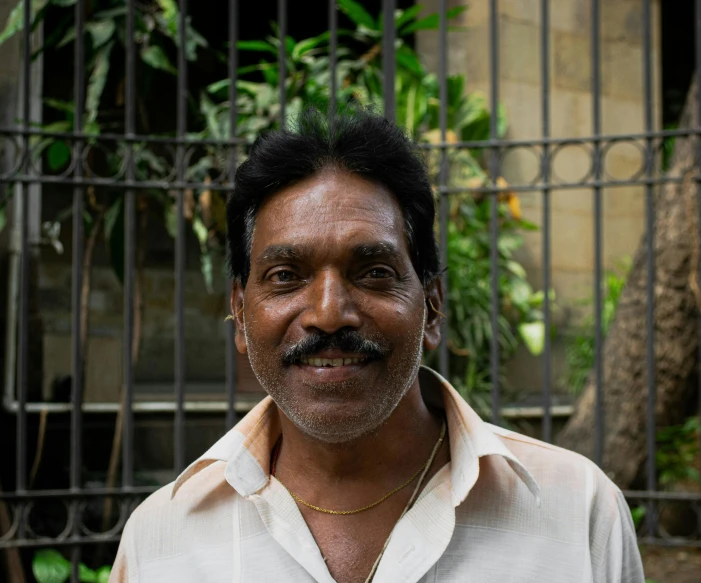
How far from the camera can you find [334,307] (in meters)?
1.62

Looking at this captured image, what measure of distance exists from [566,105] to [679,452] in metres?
2.94

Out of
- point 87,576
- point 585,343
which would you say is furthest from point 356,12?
point 87,576

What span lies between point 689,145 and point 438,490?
141 inches

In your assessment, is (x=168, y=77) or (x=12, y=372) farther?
(x=168, y=77)

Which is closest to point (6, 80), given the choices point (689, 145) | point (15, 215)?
point (15, 215)

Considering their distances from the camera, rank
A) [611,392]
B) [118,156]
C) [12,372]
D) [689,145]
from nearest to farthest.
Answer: [118,156], [689,145], [611,392], [12,372]

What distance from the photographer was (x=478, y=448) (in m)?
1.68

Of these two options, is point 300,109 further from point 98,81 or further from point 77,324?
point 77,324

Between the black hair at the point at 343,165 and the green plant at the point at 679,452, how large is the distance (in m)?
3.69

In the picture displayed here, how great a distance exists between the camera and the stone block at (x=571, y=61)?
696 cm

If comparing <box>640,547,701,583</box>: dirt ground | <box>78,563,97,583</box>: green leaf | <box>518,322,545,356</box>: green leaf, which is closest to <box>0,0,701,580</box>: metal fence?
<box>78,563,97,583</box>: green leaf

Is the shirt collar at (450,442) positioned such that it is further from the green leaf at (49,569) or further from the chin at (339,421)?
the green leaf at (49,569)

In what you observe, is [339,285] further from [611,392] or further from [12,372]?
[12,372]

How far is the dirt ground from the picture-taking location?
4613 mm
